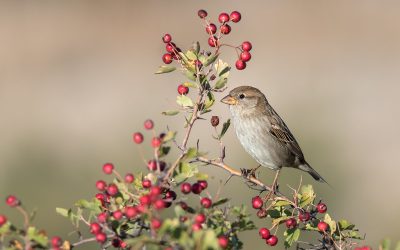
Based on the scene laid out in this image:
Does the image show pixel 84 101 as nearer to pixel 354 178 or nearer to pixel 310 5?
pixel 310 5

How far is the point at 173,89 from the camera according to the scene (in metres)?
24.0

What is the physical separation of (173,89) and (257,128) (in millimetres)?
15854

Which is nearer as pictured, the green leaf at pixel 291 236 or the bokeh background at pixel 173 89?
the green leaf at pixel 291 236

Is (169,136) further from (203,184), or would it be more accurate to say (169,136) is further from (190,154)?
(203,184)

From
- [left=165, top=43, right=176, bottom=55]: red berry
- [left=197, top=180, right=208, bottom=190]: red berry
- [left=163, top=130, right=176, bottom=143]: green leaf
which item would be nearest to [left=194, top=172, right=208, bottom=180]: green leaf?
[left=163, top=130, right=176, bottom=143]: green leaf

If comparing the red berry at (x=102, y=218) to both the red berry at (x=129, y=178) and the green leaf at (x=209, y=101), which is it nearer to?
the red berry at (x=129, y=178)

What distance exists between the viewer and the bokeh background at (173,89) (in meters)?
15.9

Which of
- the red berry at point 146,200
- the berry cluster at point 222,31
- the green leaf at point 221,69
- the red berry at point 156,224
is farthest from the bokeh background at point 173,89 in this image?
the red berry at point 156,224

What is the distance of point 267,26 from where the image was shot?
28.9m

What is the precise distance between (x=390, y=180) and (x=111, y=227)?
16457 mm

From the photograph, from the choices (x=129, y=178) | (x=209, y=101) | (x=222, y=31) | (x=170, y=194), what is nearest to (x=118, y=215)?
(x=129, y=178)

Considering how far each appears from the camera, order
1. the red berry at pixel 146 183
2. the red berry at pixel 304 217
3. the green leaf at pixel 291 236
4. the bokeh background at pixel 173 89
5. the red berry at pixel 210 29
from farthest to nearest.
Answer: the bokeh background at pixel 173 89 → the red berry at pixel 210 29 → the red berry at pixel 304 217 → the green leaf at pixel 291 236 → the red berry at pixel 146 183

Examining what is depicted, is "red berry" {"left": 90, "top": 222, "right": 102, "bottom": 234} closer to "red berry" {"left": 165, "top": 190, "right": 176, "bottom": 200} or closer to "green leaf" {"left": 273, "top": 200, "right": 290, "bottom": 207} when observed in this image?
"red berry" {"left": 165, "top": 190, "right": 176, "bottom": 200}

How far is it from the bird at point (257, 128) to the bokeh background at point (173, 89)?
17.1ft
